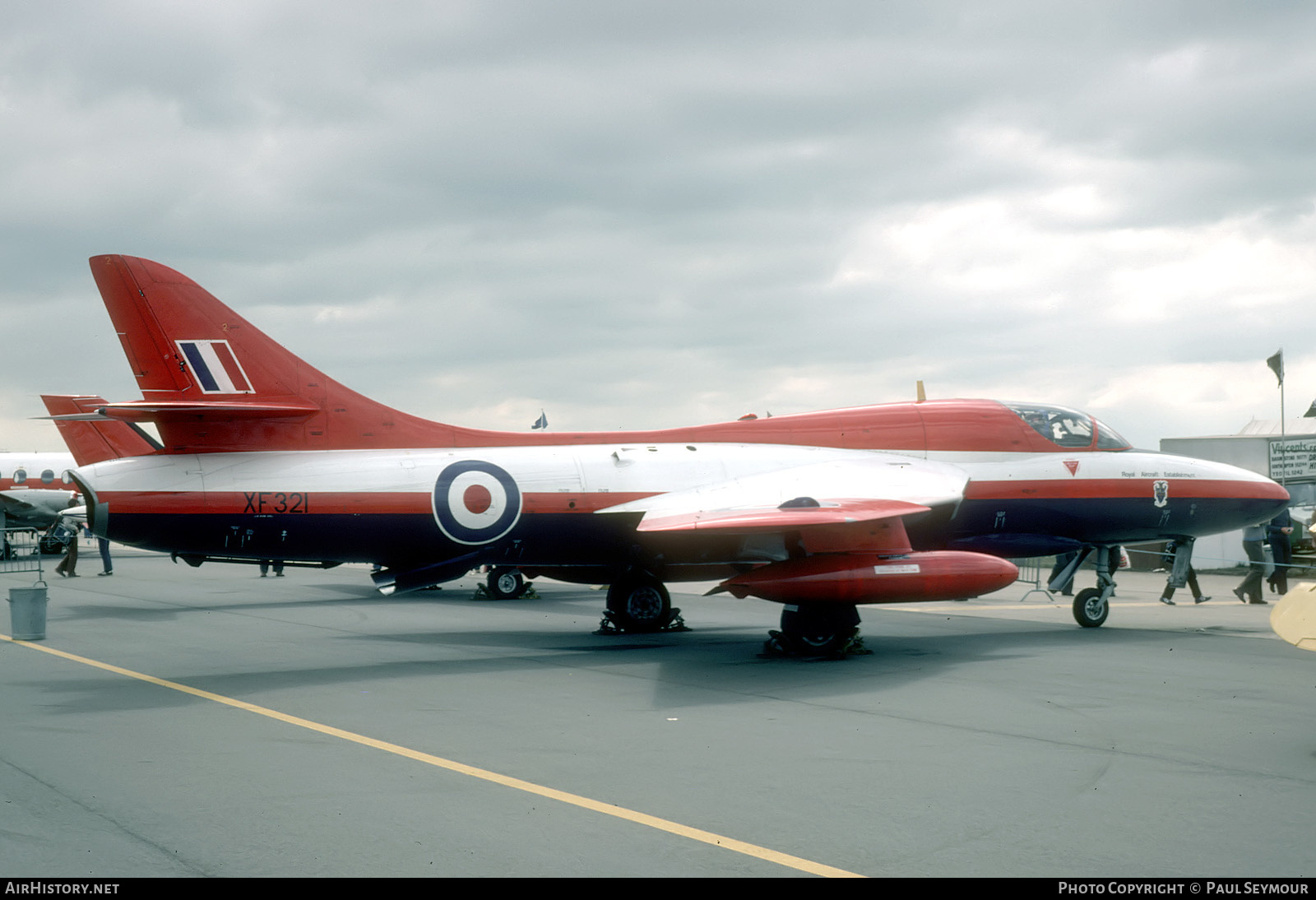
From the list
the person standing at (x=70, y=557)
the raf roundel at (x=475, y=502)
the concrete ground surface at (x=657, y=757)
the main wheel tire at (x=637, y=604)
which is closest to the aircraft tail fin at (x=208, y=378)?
the raf roundel at (x=475, y=502)

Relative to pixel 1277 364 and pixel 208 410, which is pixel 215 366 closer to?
pixel 208 410

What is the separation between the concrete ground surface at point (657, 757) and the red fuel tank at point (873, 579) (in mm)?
897

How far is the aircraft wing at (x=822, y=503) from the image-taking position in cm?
1234

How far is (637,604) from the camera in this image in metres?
16.8

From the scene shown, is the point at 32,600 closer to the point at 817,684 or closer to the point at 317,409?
the point at 317,409

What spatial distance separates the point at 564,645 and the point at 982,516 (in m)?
6.56

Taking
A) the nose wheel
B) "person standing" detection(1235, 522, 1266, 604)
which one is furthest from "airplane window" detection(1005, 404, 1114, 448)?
"person standing" detection(1235, 522, 1266, 604)

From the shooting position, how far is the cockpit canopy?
16516 millimetres

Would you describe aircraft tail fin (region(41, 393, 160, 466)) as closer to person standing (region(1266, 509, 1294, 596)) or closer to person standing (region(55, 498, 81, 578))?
person standing (region(55, 498, 81, 578))

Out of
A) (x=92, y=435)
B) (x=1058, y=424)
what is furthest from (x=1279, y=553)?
(x=92, y=435)

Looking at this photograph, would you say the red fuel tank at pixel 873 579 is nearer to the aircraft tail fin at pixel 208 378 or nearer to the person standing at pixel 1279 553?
the aircraft tail fin at pixel 208 378

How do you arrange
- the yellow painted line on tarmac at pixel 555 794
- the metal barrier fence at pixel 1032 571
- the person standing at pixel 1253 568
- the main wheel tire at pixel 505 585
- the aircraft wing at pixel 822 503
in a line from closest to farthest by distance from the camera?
the yellow painted line on tarmac at pixel 555 794, the aircraft wing at pixel 822 503, the person standing at pixel 1253 568, the main wheel tire at pixel 505 585, the metal barrier fence at pixel 1032 571

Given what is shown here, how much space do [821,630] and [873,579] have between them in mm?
1151
